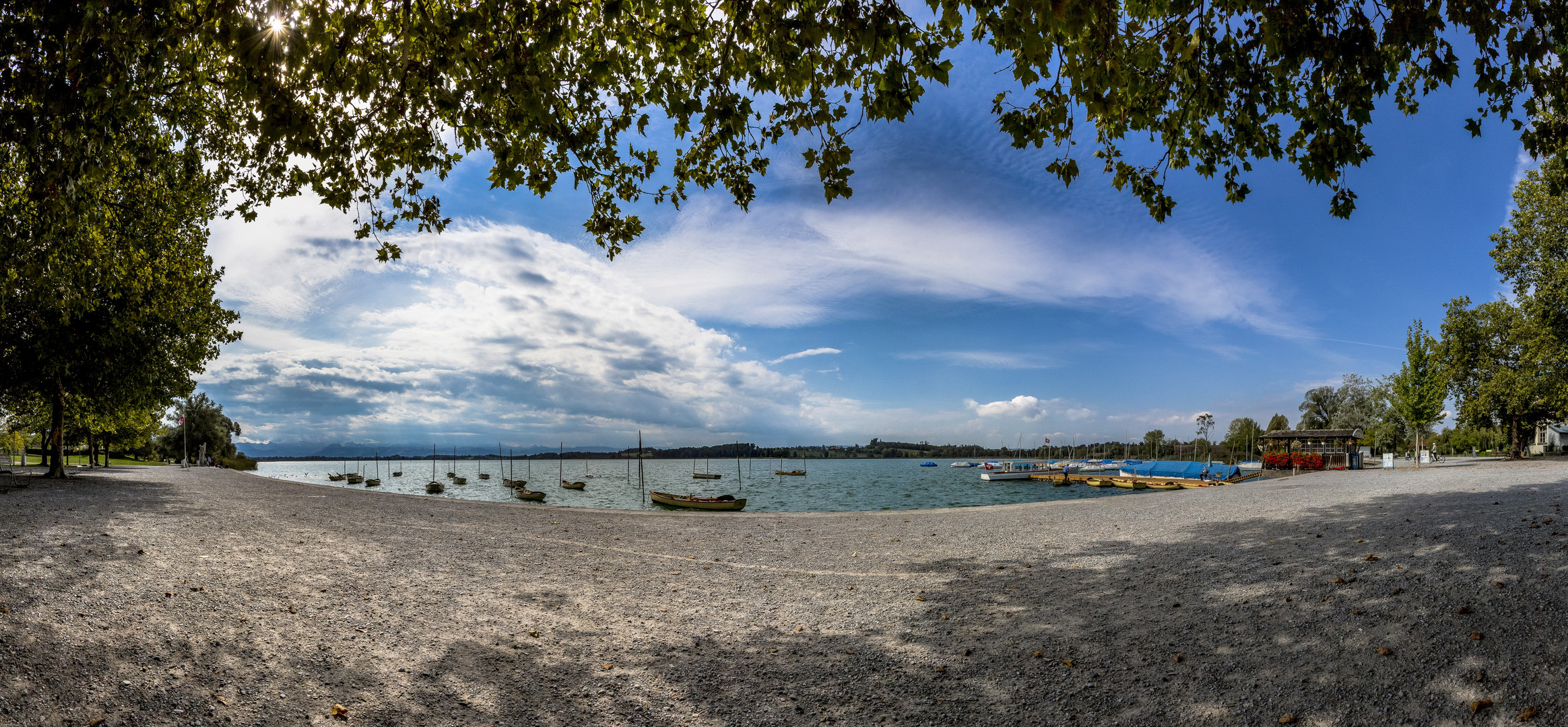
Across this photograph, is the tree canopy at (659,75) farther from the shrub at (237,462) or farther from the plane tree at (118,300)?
the shrub at (237,462)

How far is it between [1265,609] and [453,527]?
43.5ft

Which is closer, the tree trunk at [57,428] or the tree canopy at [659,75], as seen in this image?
the tree canopy at [659,75]

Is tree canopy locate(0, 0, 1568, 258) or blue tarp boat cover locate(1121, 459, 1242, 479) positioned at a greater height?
tree canopy locate(0, 0, 1568, 258)

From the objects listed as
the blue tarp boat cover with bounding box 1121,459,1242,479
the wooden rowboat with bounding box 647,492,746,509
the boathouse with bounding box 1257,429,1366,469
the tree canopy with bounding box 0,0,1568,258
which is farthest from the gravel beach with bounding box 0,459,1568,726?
the blue tarp boat cover with bounding box 1121,459,1242,479

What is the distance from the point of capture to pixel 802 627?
20.5ft

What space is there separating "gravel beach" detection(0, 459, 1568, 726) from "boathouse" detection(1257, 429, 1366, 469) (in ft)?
132

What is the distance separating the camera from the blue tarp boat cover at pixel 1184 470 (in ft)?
153

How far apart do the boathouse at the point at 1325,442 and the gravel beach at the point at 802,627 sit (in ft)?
132

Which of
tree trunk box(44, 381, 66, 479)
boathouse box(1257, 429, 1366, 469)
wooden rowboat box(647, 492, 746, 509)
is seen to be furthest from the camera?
boathouse box(1257, 429, 1366, 469)

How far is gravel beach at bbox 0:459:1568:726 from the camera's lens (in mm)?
4434

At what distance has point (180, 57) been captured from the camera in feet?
19.4

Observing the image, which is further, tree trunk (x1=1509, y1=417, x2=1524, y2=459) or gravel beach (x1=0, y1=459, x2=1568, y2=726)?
tree trunk (x1=1509, y1=417, x2=1524, y2=459)

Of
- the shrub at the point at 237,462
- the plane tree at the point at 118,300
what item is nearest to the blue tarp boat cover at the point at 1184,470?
the plane tree at the point at 118,300

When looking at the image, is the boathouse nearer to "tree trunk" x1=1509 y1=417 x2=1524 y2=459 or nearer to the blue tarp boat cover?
the blue tarp boat cover
